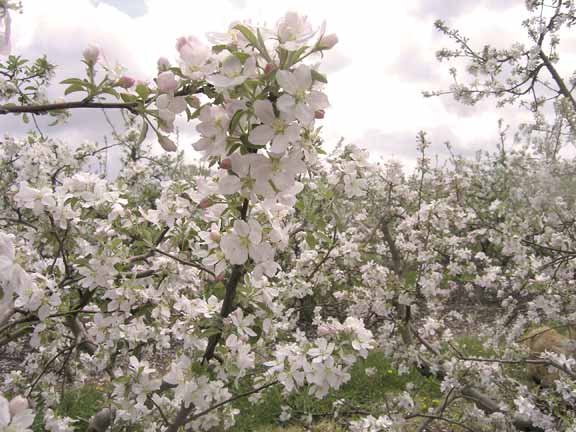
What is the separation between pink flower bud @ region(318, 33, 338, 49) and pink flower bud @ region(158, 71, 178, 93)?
38cm

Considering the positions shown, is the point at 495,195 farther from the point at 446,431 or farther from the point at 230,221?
the point at 230,221

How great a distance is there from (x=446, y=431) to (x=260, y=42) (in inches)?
168

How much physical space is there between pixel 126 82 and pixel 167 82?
135 millimetres

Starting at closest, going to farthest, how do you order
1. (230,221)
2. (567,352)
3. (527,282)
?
1. (230,221)
2. (527,282)
3. (567,352)

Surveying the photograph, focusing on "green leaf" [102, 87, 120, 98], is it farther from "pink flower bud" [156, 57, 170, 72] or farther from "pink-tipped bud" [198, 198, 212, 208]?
"pink-tipped bud" [198, 198, 212, 208]

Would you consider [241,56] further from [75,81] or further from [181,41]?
[75,81]

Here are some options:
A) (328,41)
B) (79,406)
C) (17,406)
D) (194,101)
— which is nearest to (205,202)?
(194,101)

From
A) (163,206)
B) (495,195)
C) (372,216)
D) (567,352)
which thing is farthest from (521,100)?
(495,195)

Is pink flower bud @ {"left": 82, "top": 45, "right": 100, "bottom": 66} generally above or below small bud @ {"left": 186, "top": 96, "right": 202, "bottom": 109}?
above

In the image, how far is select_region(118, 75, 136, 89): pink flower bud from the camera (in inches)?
46.9

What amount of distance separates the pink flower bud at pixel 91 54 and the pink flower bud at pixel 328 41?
0.62 m

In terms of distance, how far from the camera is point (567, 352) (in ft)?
14.3

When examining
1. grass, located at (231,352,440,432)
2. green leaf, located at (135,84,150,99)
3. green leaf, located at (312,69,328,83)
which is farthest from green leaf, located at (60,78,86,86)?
grass, located at (231,352,440,432)

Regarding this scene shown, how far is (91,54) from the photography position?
1.22 m
